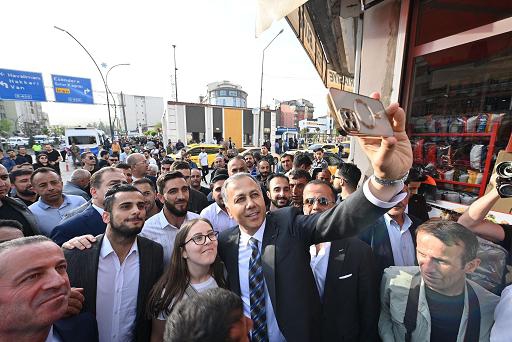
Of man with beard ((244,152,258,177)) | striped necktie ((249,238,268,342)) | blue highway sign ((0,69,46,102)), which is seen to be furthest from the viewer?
blue highway sign ((0,69,46,102))

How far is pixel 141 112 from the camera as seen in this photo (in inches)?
3100

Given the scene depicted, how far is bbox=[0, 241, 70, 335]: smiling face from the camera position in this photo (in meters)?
1.14

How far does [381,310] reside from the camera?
1.80 metres

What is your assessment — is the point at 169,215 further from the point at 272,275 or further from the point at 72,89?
the point at 72,89

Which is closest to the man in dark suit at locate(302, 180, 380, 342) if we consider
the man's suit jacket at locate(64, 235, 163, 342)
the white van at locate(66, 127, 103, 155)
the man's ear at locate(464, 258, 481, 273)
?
the man's ear at locate(464, 258, 481, 273)

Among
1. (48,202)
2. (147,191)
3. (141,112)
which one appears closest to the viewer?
(147,191)

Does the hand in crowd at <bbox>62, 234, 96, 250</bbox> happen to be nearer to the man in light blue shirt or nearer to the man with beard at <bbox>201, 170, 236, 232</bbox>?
the man with beard at <bbox>201, 170, 236, 232</bbox>

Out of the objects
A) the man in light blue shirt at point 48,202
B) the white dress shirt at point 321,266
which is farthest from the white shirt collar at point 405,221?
the man in light blue shirt at point 48,202

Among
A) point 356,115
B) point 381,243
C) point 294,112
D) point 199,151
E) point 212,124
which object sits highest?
point 294,112

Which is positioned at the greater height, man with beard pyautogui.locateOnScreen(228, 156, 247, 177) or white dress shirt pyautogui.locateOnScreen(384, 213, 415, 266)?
man with beard pyautogui.locateOnScreen(228, 156, 247, 177)

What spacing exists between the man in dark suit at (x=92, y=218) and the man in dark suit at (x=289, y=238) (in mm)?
1670

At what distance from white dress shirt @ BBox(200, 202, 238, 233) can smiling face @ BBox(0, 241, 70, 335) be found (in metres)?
1.90

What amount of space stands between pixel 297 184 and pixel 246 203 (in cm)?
183

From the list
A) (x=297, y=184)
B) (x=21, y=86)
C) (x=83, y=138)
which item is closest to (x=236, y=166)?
(x=297, y=184)
